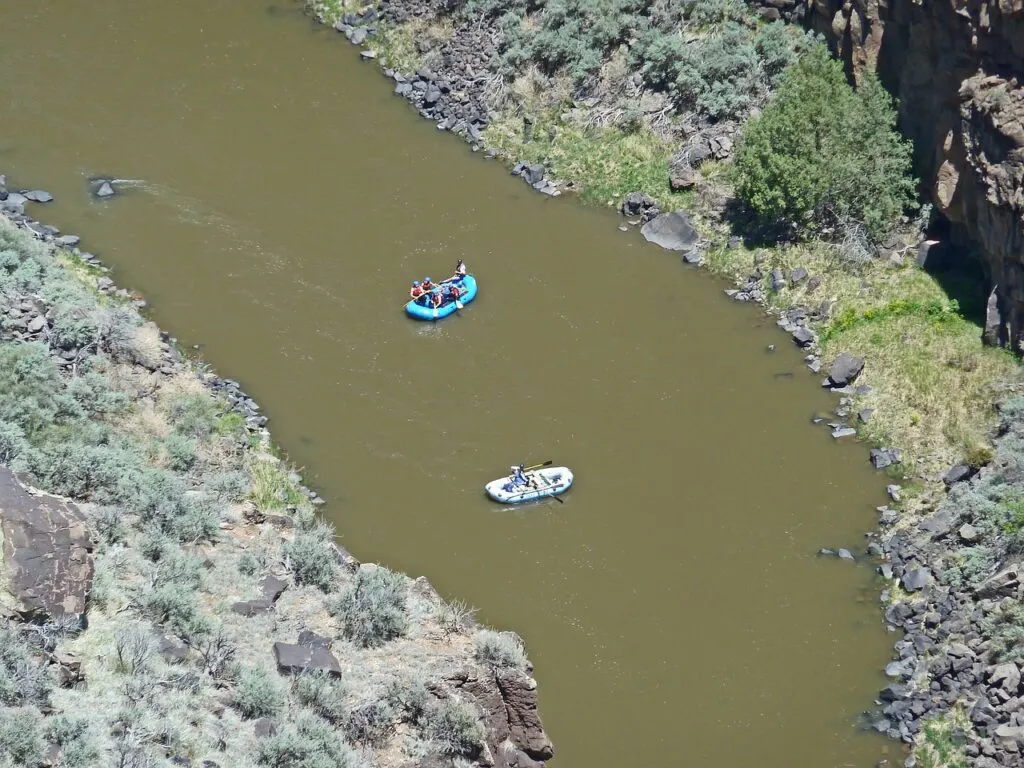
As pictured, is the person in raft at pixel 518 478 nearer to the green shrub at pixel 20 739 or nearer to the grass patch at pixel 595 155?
the grass patch at pixel 595 155

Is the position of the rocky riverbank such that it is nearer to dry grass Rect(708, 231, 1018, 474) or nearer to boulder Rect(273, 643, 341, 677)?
boulder Rect(273, 643, 341, 677)

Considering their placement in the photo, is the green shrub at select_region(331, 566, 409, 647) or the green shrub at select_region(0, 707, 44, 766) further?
the green shrub at select_region(331, 566, 409, 647)

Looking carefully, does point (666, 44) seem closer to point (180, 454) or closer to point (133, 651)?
point (180, 454)

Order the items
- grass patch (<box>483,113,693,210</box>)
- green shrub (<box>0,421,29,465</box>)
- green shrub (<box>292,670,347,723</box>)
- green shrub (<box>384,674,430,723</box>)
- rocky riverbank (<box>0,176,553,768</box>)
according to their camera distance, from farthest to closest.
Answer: grass patch (<box>483,113,693,210</box>) → green shrub (<box>0,421,29,465</box>) → green shrub (<box>384,674,430,723</box>) → green shrub (<box>292,670,347,723</box>) → rocky riverbank (<box>0,176,553,768</box>)

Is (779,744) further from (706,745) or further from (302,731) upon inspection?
(302,731)

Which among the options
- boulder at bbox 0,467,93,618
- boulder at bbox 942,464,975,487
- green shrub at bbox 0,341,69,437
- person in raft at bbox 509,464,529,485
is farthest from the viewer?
person in raft at bbox 509,464,529,485

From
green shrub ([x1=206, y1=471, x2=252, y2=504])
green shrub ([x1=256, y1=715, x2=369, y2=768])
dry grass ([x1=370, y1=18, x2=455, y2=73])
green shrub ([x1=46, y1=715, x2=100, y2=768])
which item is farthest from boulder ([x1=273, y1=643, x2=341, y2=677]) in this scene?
dry grass ([x1=370, y1=18, x2=455, y2=73])

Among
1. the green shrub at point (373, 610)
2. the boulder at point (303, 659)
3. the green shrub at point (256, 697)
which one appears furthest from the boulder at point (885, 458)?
the green shrub at point (256, 697)
